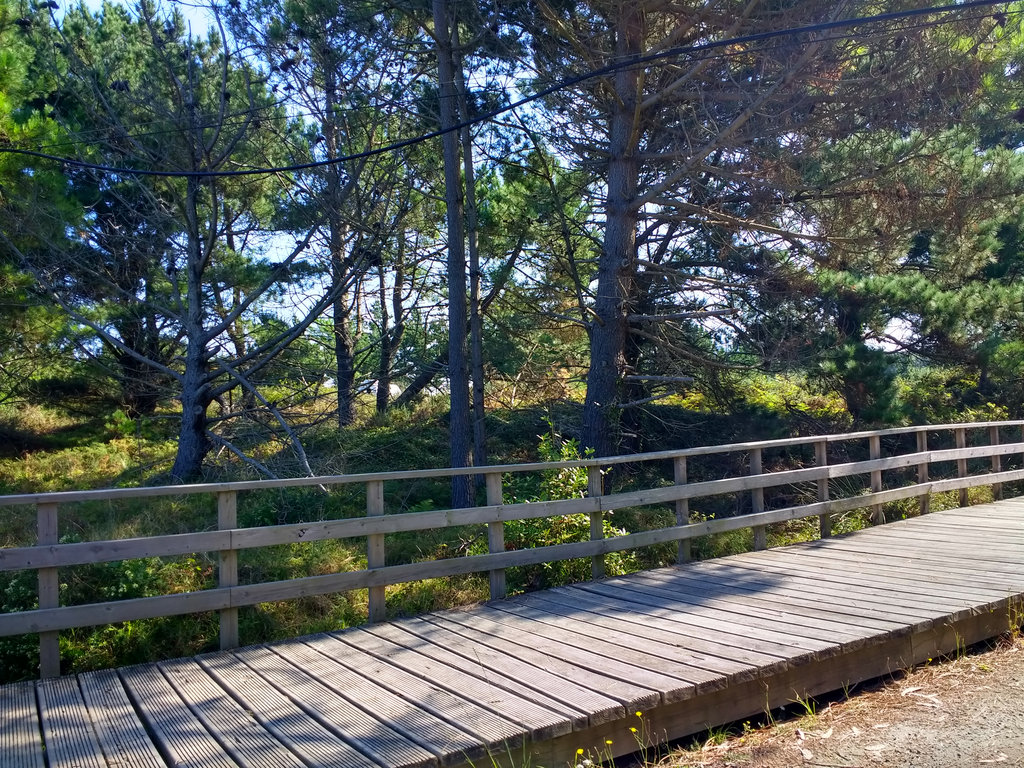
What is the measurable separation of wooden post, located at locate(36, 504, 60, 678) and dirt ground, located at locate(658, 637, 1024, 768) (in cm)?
348

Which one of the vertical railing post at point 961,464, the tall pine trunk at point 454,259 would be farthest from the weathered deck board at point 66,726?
the vertical railing post at point 961,464

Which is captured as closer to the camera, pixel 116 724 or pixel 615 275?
pixel 116 724

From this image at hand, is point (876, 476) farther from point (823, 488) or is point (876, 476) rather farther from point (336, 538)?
point (336, 538)

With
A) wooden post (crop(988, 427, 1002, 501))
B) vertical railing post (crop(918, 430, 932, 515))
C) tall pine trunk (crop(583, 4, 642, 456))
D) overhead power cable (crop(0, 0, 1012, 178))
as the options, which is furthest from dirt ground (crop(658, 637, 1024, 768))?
tall pine trunk (crop(583, 4, 642, 456))

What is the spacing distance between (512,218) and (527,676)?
30.2ft

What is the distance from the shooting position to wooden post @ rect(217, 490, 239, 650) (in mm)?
5273

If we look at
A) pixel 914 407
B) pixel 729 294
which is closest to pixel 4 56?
pixel 729 294

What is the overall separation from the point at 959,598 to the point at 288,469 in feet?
29.5

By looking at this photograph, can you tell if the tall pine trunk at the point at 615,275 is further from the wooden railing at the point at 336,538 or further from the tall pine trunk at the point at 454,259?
the wooden railing at the point at 336,538

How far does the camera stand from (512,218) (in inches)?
504

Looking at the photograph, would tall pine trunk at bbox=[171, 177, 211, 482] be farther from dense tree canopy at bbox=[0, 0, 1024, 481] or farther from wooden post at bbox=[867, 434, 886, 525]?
wooden post at bbox=[867, 434, 886, 525]

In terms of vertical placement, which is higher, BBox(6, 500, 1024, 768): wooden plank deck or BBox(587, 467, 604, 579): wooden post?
BBox(587, 467, 604, 579): wooden post

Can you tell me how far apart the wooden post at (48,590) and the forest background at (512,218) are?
5.63 meters

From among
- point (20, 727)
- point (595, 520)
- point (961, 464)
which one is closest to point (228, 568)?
point (20, 727)
